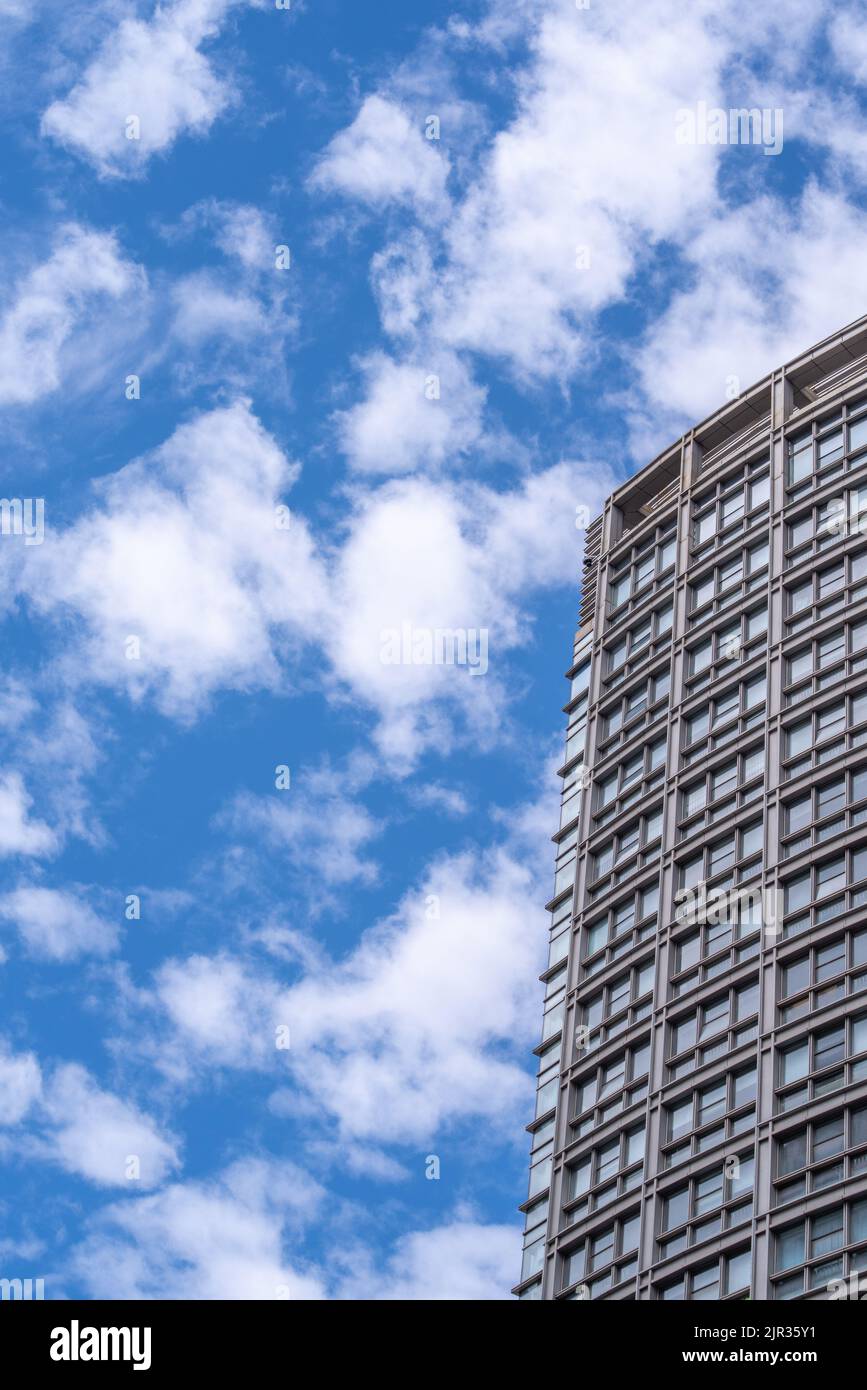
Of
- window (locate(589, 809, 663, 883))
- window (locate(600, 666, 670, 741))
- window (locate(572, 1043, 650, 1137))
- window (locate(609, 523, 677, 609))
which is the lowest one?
window (locate(572, 1043, 650, 1137))

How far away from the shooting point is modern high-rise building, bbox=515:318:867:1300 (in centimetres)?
5422

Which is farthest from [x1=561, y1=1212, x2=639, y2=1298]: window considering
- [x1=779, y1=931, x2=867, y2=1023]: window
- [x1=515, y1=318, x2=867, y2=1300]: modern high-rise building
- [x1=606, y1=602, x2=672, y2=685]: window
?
[x1=606, y1=602, x2=672, y2=685]: window

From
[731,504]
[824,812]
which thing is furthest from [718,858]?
[731,504]

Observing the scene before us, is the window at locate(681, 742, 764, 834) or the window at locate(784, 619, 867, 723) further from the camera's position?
the window at locate(681, 742, 764, 834)

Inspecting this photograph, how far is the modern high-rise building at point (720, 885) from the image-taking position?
54219 mm

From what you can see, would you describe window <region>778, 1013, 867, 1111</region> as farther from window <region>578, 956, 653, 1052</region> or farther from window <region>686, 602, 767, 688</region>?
window <region>686, 602, 767, 688</region>

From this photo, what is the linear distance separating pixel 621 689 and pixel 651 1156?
23.0m

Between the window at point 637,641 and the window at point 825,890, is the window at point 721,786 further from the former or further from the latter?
the window at point 637,641

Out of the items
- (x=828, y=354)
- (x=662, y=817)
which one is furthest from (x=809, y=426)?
(x=662, y=817)

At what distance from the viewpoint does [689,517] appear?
7944 centimetres
